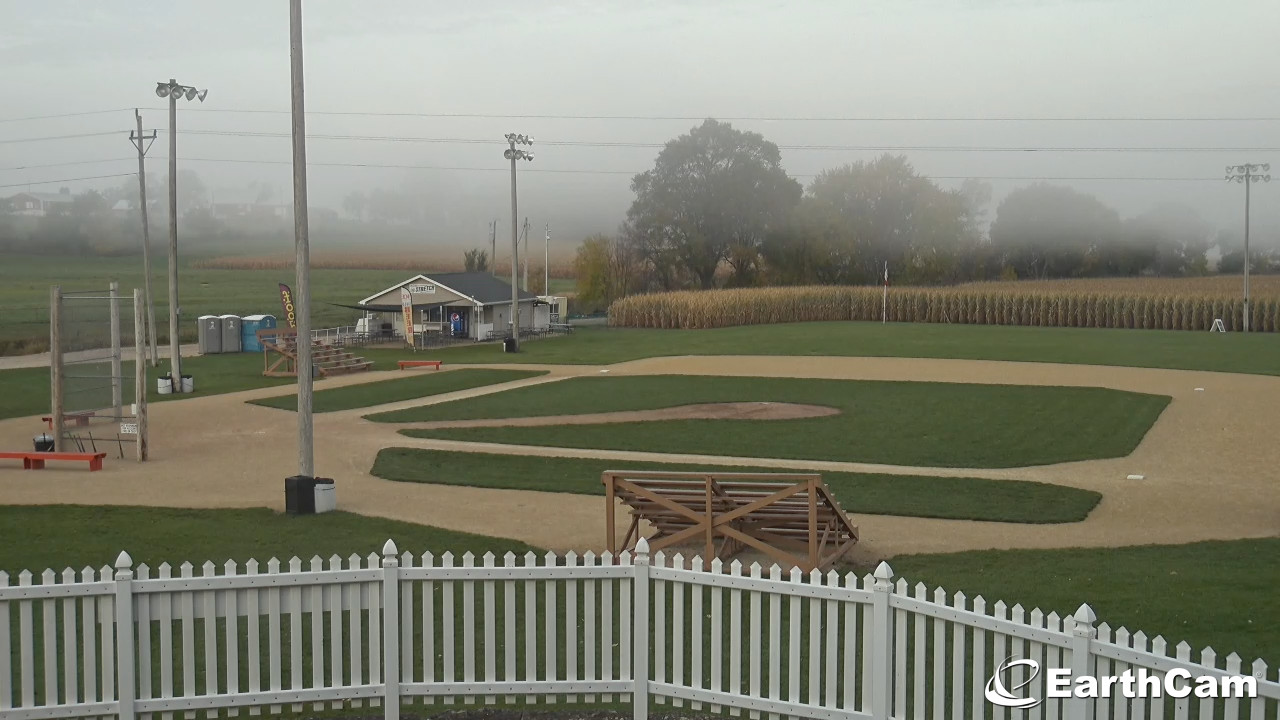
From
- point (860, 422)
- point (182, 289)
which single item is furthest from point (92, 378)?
point (182, 289)

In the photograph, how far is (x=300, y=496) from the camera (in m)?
17.7

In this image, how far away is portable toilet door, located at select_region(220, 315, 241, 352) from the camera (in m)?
52.4

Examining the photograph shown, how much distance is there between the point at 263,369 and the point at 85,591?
3713 centimetres

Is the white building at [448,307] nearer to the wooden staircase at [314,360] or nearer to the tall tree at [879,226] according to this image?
the wooden staircase at [314,360]

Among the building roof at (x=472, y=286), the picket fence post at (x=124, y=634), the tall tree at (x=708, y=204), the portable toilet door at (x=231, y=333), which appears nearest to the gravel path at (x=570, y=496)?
the picket fence post at (x=124, y=634)

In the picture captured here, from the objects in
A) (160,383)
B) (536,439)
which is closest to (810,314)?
(160,383)

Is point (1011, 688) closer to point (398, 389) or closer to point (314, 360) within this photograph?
point (398, 389)

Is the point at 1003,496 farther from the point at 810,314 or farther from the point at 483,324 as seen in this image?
the point at 810,314

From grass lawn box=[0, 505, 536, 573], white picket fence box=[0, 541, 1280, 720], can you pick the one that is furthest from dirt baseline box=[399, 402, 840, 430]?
white picket fence box=[0, 541, 1280, 720]

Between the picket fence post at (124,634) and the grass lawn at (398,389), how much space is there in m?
23.0

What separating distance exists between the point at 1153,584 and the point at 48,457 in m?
18.4

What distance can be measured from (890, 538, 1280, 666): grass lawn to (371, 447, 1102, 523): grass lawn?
2719 mm

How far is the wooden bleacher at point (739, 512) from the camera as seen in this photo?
45.3 feet

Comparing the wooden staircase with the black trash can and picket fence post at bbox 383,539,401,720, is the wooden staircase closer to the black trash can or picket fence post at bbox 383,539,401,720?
the black trash can
